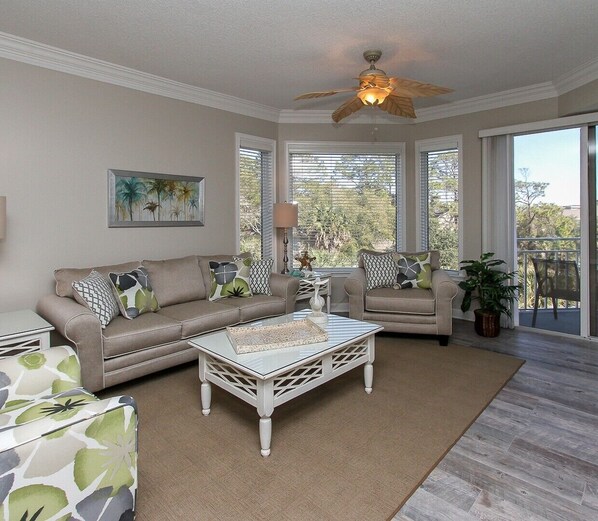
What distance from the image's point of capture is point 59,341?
Result: 316cm

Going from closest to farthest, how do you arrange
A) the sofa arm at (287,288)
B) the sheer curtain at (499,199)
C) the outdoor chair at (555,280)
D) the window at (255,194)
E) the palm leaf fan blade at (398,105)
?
the palm leaf fan blade at (398,105), the sofa arm at (287,288), the outdoor chair at (555,280), the sheer curtain at (499,199), the window at (255,194)

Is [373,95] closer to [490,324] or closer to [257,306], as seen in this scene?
[257,306]

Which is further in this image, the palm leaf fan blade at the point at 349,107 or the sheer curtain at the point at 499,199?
the sheer curtain at the point at 499,199

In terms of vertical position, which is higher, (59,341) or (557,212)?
(557,212)

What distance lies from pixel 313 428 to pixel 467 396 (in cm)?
119

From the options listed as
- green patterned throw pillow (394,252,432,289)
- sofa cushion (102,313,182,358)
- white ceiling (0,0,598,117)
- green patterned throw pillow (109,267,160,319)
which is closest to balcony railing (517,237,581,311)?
green patterned throw pillow (394,252,432,289)

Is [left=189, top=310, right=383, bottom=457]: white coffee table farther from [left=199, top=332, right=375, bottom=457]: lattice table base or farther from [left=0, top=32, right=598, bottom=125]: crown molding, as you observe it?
[left=0, top=32, right=598, bottom=125]: crown molding

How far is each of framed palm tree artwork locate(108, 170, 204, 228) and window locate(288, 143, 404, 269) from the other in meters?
1.39

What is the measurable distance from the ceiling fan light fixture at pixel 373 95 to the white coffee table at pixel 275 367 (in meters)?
1.76

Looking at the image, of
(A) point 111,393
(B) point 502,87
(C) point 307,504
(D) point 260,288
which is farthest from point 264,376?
(B) point 502,87

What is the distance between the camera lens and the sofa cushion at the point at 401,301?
12.6 ft

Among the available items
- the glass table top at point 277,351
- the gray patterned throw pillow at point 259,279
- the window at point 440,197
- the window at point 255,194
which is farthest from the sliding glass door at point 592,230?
the window at point 255,194

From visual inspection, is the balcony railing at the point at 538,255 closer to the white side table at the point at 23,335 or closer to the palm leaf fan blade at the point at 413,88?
the palm leaf fan blade at the point at 413,88

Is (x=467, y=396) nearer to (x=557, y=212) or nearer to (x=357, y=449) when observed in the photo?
(x=357, y=449)
